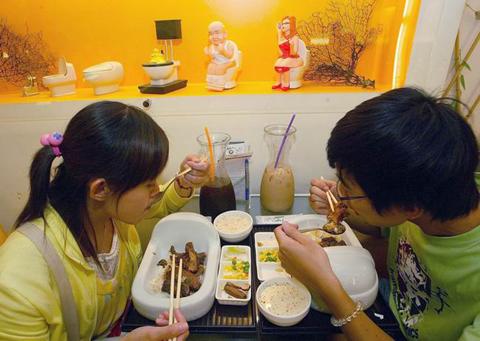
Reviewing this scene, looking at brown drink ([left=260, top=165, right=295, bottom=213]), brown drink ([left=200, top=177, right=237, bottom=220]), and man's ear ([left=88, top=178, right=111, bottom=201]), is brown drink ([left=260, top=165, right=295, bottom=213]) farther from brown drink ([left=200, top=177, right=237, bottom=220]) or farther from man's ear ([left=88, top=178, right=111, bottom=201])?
man's ear ([left=88, top=178, right=111, bottom=201])

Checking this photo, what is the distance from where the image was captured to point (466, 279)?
71cm

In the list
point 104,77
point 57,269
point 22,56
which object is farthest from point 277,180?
point 22,56

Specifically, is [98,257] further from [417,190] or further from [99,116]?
[417,190]

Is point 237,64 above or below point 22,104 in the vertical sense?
above

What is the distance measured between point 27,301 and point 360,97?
1361 mm

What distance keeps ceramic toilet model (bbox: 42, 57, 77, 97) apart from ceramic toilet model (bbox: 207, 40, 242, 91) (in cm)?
68

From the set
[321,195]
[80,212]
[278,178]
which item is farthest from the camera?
[278,178]

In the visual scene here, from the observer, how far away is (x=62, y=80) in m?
1.52

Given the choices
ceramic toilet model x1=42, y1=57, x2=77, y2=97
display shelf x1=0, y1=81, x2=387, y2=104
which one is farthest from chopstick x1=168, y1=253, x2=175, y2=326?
ceramic toilet model x1=42, y1=57, x2=77, y2=97

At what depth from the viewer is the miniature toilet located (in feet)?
4.58

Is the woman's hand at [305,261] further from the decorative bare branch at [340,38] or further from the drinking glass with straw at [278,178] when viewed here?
the decorative bare branch at [340,38]

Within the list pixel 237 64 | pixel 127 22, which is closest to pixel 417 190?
pixel 237 64

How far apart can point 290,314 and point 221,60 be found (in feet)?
3.62

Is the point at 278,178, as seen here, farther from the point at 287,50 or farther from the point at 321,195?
the point at 287,50
